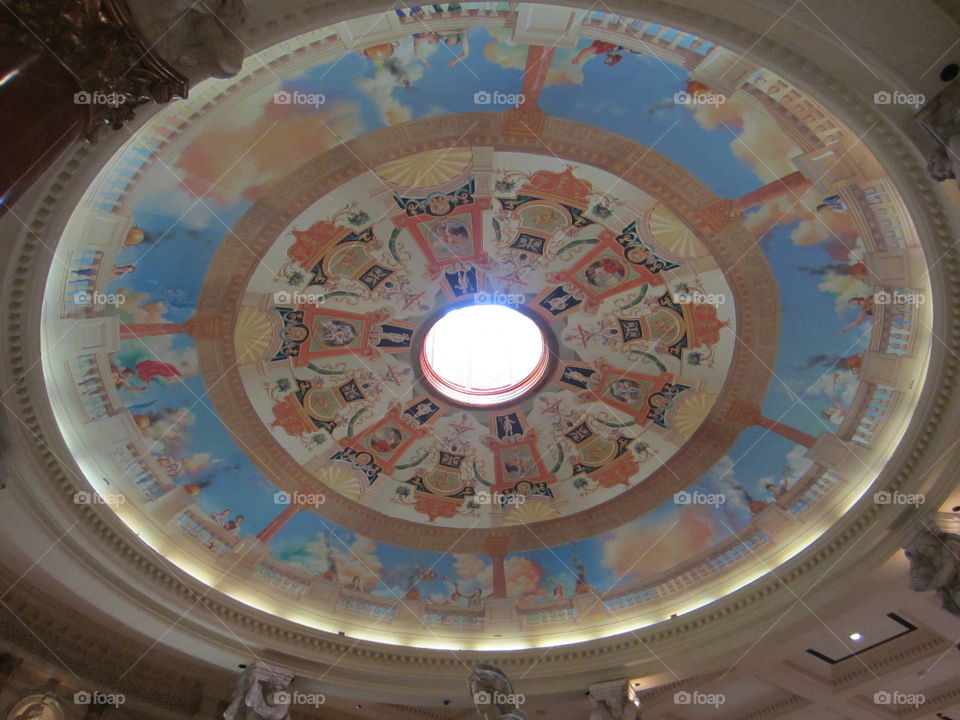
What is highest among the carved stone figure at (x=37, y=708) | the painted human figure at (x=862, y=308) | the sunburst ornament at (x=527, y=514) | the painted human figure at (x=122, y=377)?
the painted human figure at (x=862, y=308)

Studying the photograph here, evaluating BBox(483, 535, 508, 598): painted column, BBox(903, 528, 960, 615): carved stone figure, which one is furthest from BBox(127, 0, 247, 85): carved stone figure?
BBox(483, 535, 508, 598): painted column

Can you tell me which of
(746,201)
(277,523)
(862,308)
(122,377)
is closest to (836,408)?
(862,308)

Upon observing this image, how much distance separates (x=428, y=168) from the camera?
12500 mm

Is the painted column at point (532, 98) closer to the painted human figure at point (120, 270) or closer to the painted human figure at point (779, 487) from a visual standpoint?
the painted human figure at point (120, 270)

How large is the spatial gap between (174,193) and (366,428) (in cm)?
633

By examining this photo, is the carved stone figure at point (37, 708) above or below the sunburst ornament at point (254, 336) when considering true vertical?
below

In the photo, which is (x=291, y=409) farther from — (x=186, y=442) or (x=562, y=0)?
(x=562, y=0)

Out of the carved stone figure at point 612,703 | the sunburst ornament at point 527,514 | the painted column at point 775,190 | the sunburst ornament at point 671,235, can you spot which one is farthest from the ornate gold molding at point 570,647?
the sunburst ornament at point 671,235

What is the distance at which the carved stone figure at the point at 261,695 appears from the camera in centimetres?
1261

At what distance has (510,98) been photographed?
37.5 feet

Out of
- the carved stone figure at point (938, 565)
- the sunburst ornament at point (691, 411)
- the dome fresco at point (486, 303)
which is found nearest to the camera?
the carved stone figure at point (938, 565)

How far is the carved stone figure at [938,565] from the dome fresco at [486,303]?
2.08m

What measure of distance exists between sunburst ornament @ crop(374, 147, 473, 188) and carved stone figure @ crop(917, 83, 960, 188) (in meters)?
7.12

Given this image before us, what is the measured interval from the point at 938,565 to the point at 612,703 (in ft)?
19.7
